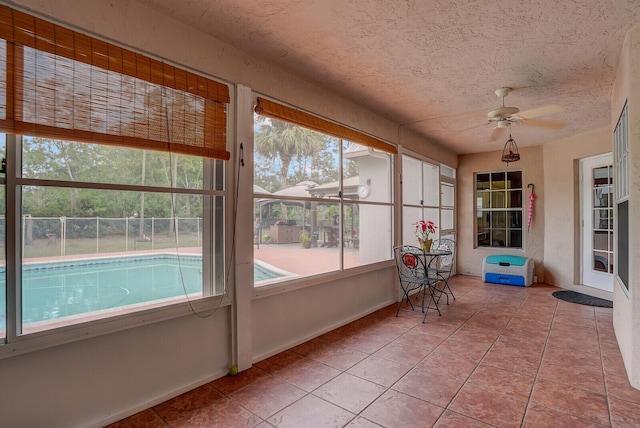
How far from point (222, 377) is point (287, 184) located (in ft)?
5.33

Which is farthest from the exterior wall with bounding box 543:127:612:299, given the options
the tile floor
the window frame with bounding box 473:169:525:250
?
the tile floor

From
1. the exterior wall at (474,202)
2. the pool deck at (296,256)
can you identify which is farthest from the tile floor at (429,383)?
the exterior wall at (474,202)

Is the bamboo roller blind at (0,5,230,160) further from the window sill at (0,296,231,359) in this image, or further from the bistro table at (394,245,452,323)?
the bistro table at (394,245,452,323)

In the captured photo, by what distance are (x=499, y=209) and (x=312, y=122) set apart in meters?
4.94

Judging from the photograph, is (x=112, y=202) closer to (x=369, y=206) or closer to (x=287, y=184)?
(x=287, y=184)

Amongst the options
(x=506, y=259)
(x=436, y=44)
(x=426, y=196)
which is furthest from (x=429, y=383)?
(x=506, y=259)

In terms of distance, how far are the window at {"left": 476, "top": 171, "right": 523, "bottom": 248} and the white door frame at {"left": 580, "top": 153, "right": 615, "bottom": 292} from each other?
105 centimetres

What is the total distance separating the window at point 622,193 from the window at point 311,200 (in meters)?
2.27

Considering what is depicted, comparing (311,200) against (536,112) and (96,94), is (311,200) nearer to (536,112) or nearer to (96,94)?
(96,94)

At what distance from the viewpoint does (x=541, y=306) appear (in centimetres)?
430

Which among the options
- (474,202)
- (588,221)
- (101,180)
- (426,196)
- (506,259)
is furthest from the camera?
(474,202)

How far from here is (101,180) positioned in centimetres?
189

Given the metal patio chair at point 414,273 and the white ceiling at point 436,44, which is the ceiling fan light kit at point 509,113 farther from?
the metal patio chair at point 414,273

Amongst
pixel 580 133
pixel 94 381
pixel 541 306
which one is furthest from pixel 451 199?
pixel 94 381
